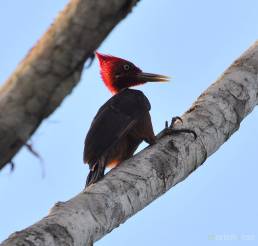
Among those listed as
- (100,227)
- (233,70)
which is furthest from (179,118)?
(100,227)

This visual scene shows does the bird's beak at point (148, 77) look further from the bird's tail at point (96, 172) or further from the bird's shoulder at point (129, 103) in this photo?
the bird's tail at point (96, 172)

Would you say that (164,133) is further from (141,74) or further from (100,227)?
(141,74)

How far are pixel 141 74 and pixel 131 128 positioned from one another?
1.21 metres

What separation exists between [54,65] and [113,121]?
2.87 meters

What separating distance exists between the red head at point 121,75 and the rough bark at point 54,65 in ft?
13.0

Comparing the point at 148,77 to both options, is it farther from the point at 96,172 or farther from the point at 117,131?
the point at 96,172

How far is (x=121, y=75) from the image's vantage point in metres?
5.95

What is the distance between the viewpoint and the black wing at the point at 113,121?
4.50 m

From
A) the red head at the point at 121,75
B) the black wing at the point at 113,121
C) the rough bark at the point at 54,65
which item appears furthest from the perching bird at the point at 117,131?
the rough bark at the point at 54,65

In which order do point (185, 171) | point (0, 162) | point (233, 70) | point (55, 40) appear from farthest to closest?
point (233, 70) < point (185, 171) < point (55, 40) < point (0, 162)

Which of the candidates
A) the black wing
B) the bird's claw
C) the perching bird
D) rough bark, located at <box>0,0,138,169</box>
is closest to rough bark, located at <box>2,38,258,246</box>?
the bird's claw

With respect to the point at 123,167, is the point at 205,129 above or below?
above

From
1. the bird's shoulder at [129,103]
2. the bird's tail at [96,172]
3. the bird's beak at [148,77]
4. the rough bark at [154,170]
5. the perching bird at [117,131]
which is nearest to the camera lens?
the rough bark at [154,170]

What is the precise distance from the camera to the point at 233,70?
446 cm
